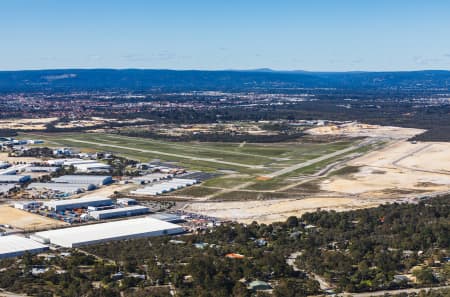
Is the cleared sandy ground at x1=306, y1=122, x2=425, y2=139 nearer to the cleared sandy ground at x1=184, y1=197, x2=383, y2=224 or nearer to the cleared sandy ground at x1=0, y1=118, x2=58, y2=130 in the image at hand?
the cleared sandy ground at x1=0, y1=118, x2=58, y2=130

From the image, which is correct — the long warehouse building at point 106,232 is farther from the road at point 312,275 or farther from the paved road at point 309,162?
the paved road at point 309,162

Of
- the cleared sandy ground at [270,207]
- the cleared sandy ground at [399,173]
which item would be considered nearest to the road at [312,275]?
the cleared sandy ground at [270,207]

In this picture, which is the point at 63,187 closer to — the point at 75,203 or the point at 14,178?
the point at 14,178

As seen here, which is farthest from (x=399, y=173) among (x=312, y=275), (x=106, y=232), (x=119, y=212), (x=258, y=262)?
(x=258, y=262)

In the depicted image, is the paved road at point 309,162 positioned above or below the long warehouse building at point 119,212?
above

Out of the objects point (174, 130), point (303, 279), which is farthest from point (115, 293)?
point (174, 130)

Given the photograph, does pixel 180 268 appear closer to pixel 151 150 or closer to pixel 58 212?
pixel 58 212
